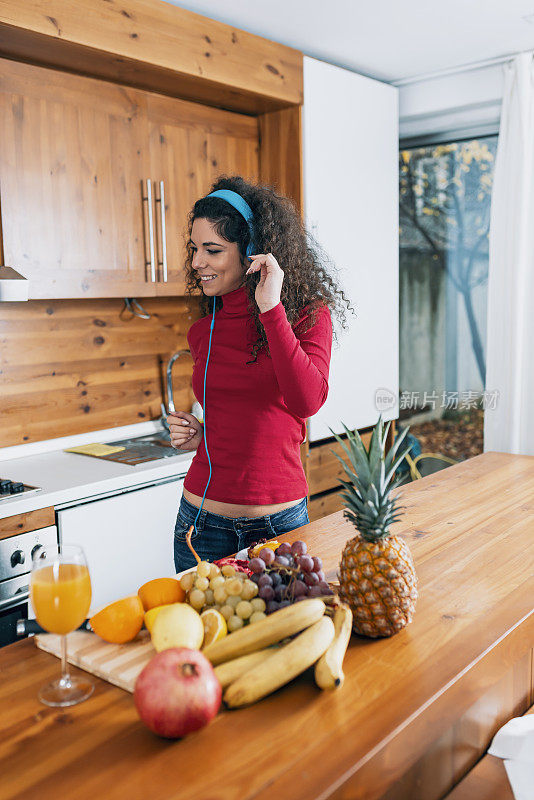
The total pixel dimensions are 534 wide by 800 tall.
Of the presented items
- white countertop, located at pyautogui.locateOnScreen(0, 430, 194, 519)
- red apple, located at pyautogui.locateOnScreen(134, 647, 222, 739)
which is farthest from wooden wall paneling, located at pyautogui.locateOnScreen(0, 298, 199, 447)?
red apple, located at pyautogui.locateOnScreen(134, 647, 222, 739)

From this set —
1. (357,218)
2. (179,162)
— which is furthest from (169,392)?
(357,218)

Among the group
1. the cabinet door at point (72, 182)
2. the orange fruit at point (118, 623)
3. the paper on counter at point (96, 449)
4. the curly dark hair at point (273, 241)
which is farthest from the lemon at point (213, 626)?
the paper on counter at point (96, 449)

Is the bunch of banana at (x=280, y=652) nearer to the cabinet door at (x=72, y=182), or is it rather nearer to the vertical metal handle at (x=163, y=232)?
the cabinet door at (x=72, y=182)

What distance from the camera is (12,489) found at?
2324 mm

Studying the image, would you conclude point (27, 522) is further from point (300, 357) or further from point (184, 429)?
point (300, 357)

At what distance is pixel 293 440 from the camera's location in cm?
194

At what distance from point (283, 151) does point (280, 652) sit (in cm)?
278

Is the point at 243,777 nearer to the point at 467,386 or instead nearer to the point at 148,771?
the point at 148,771

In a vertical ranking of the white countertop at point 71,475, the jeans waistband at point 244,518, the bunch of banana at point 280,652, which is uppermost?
the bunch of banana at point 280,652

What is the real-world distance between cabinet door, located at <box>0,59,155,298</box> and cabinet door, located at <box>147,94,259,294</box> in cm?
7

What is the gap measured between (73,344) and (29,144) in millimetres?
876

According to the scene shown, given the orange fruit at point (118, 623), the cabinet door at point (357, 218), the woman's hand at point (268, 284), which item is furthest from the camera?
the cabinet door at point (357, 218)

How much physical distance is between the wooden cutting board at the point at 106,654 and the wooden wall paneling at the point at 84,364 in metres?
1.84

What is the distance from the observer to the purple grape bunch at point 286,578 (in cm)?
119
